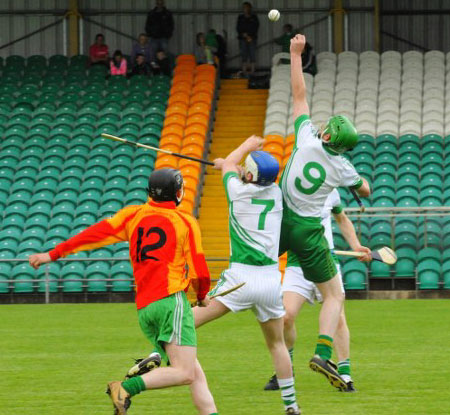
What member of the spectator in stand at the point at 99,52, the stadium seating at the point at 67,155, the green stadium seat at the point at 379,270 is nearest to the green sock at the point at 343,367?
the green stadium seat at the point at 379,270

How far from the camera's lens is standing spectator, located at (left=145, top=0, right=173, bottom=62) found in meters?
29.0

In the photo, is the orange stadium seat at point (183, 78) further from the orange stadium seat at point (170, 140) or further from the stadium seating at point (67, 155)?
the orange stadium seat at point (170, 140)

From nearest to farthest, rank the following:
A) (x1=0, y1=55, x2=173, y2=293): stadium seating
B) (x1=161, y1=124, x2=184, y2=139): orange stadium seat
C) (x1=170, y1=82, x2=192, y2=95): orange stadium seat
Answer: (x1=0, y1=55, x2=173, y2=293): stadium seating → (x1=161, y1=124, x2=184, y2=139): orange stadium seat → (x1=170, y1=82, x2=192, y2=95): orange stadium seat

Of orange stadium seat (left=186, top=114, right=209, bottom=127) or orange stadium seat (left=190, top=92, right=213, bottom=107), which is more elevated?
orange stadium seat (left=190, top=92, right=213, bottom=107)

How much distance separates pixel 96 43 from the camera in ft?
96.5

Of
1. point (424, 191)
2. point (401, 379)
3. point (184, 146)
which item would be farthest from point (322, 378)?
point (184, 146)

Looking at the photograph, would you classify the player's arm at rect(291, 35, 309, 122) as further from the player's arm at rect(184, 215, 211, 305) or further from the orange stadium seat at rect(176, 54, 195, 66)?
the orange stadium seat at rect(176, 54, 195, 66)

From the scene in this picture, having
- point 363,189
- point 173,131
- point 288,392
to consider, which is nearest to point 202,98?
point 173,131

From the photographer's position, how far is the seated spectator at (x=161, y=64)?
28703mm

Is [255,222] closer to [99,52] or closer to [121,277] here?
[121,277]

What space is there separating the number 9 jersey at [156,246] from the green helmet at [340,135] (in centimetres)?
193

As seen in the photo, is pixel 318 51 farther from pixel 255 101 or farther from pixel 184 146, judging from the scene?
pixel 184 146

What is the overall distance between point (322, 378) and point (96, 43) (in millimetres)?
20216

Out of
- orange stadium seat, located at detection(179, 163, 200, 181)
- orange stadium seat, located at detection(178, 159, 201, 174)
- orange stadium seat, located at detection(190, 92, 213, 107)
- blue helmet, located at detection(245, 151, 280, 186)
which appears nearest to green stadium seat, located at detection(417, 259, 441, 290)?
orange stadium seat, located at detection(179, 163, 200, 181)
